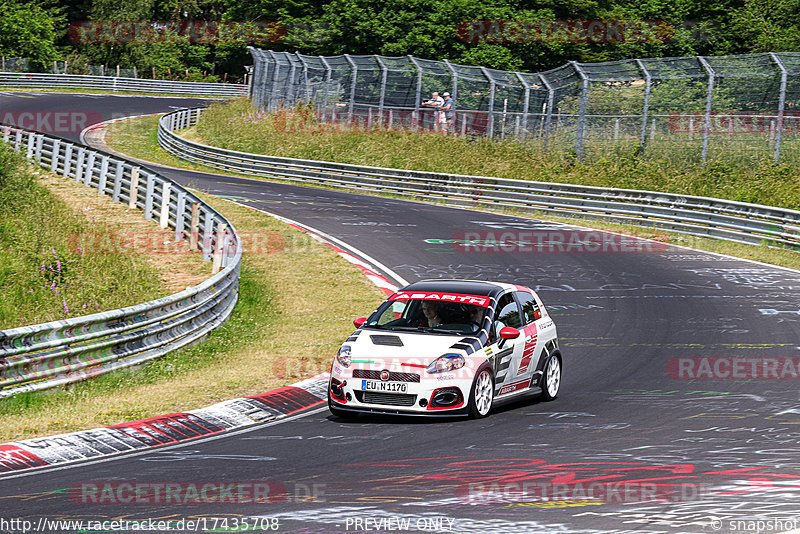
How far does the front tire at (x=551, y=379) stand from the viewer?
1199 centimetres

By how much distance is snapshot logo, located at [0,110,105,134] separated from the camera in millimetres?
47562

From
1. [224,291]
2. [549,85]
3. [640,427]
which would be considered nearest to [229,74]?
[549,85]

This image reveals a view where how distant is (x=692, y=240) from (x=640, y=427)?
52.8ft

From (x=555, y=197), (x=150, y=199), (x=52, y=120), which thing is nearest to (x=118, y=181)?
(x=150, y=199)

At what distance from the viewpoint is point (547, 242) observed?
24.9 metres

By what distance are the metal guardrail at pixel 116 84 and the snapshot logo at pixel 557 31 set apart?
20606 millimetres

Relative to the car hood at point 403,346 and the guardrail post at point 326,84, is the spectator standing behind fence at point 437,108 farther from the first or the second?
the car hood at point 403,346

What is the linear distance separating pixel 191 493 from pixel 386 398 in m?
3.30

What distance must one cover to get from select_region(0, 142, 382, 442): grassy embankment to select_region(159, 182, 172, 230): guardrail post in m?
0.31

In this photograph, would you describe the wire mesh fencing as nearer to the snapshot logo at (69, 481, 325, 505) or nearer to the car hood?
the car hood

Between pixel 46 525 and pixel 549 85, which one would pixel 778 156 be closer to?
pixel 549 85

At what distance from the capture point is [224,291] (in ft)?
57.3

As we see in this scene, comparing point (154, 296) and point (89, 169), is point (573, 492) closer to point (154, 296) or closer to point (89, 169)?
point (154, 296)

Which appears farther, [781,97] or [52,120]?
[52,120]
